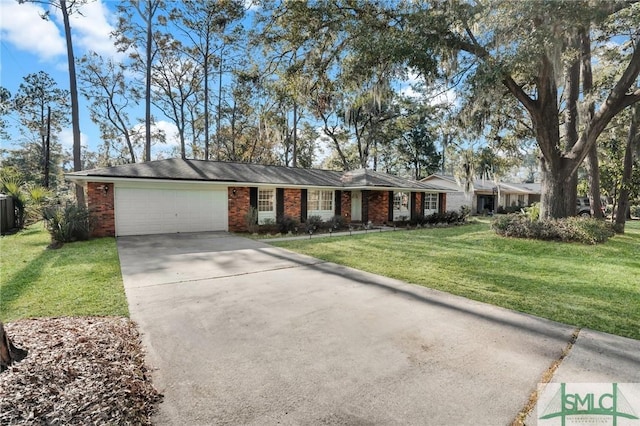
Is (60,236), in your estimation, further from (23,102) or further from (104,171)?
(23,102)

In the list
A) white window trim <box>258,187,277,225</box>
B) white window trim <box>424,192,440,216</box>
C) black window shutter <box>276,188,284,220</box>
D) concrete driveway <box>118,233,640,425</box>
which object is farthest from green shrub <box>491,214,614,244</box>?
white window trim <box>424,192,440,216</box>

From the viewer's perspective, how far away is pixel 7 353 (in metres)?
2.60

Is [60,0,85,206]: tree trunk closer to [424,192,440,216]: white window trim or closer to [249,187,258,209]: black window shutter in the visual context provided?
[249,187,258,209]: black window shutter

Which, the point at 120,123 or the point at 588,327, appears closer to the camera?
the point at 588,327

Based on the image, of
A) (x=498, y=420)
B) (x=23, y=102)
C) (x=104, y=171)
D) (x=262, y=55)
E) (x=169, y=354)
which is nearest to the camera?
(x=498, y=420)

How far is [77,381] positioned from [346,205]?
15630mm

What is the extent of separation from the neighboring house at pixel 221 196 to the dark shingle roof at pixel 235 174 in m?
0.03

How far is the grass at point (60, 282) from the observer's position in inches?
168

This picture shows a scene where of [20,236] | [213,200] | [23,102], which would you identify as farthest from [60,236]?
[23,102]

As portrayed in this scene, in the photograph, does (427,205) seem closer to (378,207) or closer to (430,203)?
(430,203)

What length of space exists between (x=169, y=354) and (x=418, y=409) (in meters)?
2.30

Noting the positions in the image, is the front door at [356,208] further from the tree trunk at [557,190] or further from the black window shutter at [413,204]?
the tree trunk at [557,190]

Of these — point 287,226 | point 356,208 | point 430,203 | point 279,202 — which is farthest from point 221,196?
point 430,203

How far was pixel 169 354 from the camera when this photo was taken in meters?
3.14
